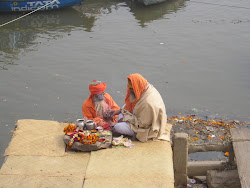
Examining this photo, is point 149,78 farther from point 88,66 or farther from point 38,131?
point 38,131

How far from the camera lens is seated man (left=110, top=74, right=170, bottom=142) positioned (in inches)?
192

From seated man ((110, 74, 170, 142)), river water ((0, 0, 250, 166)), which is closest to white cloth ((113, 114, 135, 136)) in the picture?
seated man ((110, 74, 170, 142))

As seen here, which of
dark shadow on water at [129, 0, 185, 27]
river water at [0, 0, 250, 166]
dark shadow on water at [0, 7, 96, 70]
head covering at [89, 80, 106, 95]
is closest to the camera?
head covering at [89, 80, 106, 95]

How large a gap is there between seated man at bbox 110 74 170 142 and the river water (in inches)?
134

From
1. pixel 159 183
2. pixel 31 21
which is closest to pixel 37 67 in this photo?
pixel 31 21

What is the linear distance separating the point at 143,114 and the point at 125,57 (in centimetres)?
650

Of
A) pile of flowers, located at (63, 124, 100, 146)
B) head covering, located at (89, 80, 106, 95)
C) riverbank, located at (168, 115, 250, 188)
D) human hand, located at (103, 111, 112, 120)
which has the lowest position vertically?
riverbank, located at (168, 115, 250, 188)

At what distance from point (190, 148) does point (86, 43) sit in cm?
769

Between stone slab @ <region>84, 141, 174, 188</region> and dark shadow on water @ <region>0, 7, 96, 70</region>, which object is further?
dark shadow on water @ <region>0, 7, 96, 70</region>

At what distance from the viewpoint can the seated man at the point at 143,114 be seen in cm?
487

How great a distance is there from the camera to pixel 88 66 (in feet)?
35.1

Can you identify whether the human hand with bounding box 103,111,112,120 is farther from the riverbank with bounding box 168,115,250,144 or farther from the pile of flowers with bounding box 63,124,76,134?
the riverbank with bounding box 168,115,250,144

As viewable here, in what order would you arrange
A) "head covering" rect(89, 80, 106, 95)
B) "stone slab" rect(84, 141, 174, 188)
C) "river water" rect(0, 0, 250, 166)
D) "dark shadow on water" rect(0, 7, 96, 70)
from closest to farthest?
"stone slab" rect(84, 141, 174, 188), "head covering" rect(89, 80, 106, 95), "river water" rect(0, 0, 250, 166), "dark shadow on water" rect(0, 7, 96, 70)

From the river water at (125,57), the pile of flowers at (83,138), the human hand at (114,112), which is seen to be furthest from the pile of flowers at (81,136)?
the river water at (125,57)
